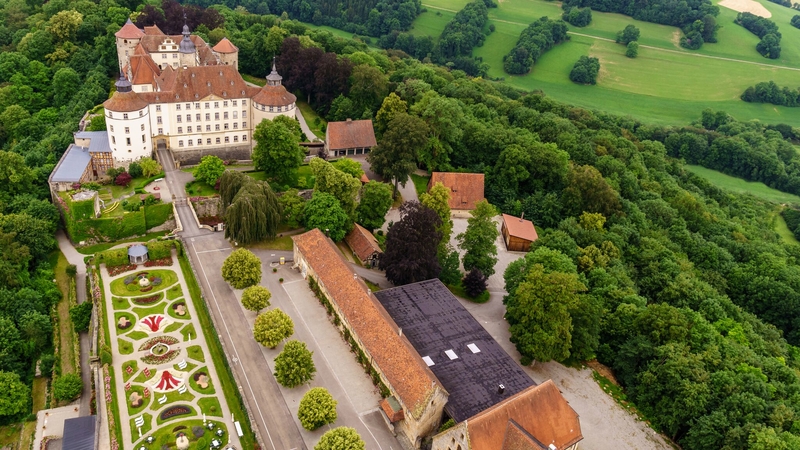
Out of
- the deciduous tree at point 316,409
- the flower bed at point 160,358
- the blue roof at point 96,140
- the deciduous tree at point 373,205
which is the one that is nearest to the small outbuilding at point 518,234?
the deciduous tree at point 373,205

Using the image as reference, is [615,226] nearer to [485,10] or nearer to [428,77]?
[428,77]

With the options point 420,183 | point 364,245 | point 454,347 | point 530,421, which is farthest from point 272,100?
point 530,421

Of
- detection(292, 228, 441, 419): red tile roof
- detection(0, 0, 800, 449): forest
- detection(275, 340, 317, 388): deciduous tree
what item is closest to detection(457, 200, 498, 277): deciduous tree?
detection(0, 0, 800, 449): forest

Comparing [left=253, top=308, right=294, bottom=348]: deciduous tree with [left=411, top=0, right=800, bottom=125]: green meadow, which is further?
[left=411, top=0, right=800, bottom=125]: green meadow

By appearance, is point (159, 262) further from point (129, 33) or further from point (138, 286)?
point (129, 33)

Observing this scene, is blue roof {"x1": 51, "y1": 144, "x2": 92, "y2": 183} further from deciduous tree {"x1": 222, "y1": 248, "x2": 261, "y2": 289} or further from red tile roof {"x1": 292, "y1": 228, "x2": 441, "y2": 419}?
red tile roof {"x1": 292, "y1": 228, "x2": 441, "y2": 419}

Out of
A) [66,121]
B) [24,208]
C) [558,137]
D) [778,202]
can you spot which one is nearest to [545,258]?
[558,137]
